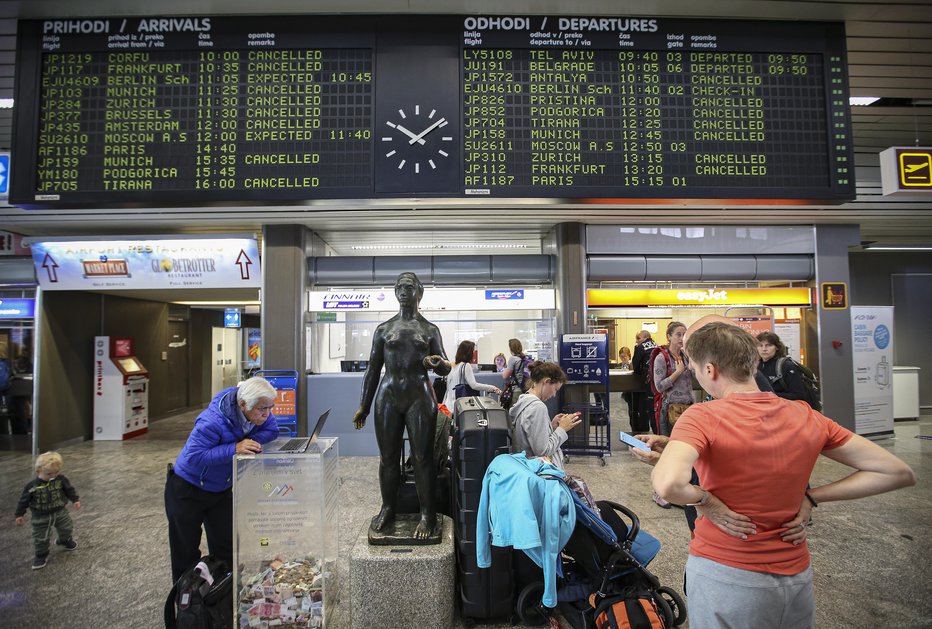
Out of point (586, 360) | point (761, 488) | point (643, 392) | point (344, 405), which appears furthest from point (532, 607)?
point (643, 392)

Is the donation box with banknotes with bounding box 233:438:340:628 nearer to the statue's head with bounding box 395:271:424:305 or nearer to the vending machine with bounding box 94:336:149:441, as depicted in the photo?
the statue's head with bounding box 395:271:424:305

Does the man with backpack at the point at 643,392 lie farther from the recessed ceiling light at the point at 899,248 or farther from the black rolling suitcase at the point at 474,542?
the recessed ceiling light at the point at 899,248

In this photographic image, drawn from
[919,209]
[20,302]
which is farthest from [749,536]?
[20,302]

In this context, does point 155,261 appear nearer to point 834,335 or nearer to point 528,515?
point 528,515

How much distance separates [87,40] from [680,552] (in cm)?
574

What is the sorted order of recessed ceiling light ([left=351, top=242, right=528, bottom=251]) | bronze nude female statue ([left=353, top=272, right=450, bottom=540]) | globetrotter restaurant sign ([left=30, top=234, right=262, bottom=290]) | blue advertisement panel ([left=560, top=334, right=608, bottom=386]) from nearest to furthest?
1. bronze nude female statue ([left=353, top=272, right=450, bottom=540])
2. blue advertisement panel ([left=560, top=334, right=608, bottom=386])
3. globetrotter restaurant sign ([left=30, top=234, right=262, bottom=290])
4. recessed ceiling light ([left=351, top=242, right=528, bottom=251])

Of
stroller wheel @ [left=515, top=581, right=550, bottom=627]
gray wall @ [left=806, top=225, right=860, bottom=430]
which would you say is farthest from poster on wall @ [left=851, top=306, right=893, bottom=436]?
stroller wheel @ [left=515, top=581, right=550, bottom=627]

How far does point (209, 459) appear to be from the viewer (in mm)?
2498

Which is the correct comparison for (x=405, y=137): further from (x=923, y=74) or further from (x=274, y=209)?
(x=923, y=74)

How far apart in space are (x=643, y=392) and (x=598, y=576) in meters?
5.80

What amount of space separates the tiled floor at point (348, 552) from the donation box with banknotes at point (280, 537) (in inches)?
18.2

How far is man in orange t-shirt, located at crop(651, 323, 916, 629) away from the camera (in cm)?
131

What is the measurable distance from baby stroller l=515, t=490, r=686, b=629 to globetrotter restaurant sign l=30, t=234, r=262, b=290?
21.2 ft

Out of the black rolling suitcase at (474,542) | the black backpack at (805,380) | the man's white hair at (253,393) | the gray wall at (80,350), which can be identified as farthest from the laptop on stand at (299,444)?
the gray wall at (80,350)
